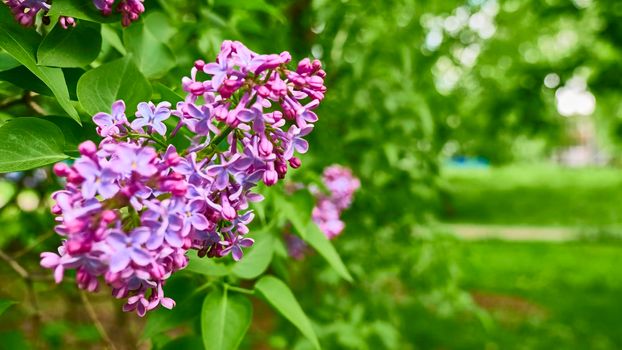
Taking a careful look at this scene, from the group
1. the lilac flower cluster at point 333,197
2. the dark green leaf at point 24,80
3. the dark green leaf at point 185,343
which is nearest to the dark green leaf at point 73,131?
the dark green leaf at point 24,80

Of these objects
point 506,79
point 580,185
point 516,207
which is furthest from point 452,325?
point 580,185

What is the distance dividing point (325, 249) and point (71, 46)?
2.39 feet

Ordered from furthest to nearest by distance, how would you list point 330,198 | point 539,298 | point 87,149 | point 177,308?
1. point 539,298
2. point 330,198
3. point 177,308
4. point 87,149

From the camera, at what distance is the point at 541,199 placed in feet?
74.7

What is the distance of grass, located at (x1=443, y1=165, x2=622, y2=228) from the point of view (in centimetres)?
1948

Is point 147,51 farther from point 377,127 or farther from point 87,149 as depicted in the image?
point 377,127

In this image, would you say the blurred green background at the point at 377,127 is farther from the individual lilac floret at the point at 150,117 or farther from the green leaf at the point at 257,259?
the individual lilac floret at the point at 150,117

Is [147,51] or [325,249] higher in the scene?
[325,249]

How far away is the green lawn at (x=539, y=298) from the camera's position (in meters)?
6.97

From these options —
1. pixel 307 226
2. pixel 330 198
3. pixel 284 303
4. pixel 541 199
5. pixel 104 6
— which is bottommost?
pixel 104 6

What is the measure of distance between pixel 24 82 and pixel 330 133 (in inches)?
81.3

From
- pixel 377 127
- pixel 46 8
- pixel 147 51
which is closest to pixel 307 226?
pixel 147 51

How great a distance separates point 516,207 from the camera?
2164cm

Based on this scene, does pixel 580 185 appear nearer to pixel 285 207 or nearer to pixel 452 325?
pixel 452 325
